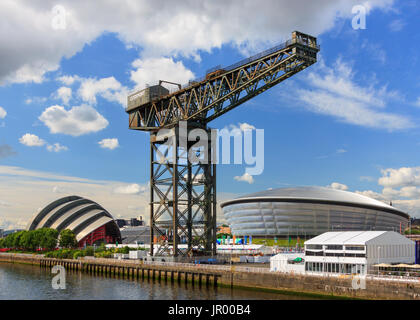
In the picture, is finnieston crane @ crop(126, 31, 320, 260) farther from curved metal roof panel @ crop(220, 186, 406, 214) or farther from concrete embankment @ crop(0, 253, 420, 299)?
curved metal roof panel @ crop(220, 186, 406, 214)

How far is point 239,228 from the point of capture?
16475 centimetres

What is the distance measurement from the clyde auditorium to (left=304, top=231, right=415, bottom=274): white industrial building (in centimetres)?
9575

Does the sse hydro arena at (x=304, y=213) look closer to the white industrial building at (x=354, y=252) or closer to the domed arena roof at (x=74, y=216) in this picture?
the domed arena roof at (x=74, y=216)

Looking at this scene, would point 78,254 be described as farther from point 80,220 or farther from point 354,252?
point 354,252

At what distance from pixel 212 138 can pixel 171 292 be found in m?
26.6

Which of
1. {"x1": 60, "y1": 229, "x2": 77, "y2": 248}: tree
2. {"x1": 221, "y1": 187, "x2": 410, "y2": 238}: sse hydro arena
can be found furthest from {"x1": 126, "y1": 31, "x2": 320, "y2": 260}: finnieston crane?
{"x1": 221, "y1": 187, "x2": 410, "y2": 238}: sse hydro arena

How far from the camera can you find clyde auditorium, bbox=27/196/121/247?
A: 134250 mm

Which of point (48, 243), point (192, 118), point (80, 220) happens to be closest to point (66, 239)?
point (48, 243)

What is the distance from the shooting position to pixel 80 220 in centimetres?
13662

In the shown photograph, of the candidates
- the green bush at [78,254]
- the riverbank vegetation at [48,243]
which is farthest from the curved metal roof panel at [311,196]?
the green bush at [78,254]

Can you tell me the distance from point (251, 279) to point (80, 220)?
9572 cm

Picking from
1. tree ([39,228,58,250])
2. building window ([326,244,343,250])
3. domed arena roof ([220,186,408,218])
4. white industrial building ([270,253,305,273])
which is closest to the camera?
building window ([326,244,343,250])

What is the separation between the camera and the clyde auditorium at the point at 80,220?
5285 inches
